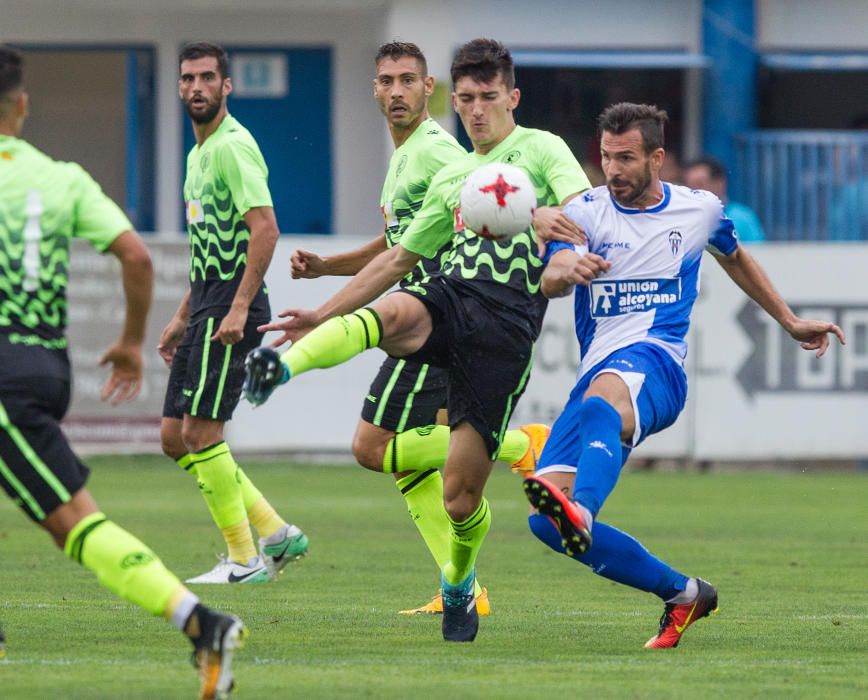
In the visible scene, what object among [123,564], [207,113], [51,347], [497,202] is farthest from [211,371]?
[123,564]

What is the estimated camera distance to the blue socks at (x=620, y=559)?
271 inches

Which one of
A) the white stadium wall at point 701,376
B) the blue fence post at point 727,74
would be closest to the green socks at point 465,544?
the white stadium wall at point 701,376

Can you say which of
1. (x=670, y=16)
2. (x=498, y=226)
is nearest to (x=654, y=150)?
(x=498, y=226)

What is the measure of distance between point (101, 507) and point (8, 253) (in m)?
7.19

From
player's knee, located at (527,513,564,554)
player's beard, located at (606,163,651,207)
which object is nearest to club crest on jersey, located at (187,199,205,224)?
player's beard, located at (606,163,651,207)

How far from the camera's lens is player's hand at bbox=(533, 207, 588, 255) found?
270 inches

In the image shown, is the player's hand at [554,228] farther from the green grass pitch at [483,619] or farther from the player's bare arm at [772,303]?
the green grass pitch at [483,619]

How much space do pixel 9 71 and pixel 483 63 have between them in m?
2.15

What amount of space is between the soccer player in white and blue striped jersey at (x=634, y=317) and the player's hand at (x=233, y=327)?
1885 millimetres

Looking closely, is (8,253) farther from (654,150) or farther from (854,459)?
(854,459)

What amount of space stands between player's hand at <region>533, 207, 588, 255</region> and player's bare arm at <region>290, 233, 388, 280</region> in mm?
1184

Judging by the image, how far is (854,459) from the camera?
54.1 ft

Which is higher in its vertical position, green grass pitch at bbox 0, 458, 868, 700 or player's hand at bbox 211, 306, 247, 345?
player's hand at bbox 211, 306, 247, 345

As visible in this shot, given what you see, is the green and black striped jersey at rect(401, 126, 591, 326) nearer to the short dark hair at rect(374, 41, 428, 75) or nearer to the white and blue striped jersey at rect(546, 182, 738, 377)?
the white and blue striped jersey at rect(546, 182, 738, 377)
